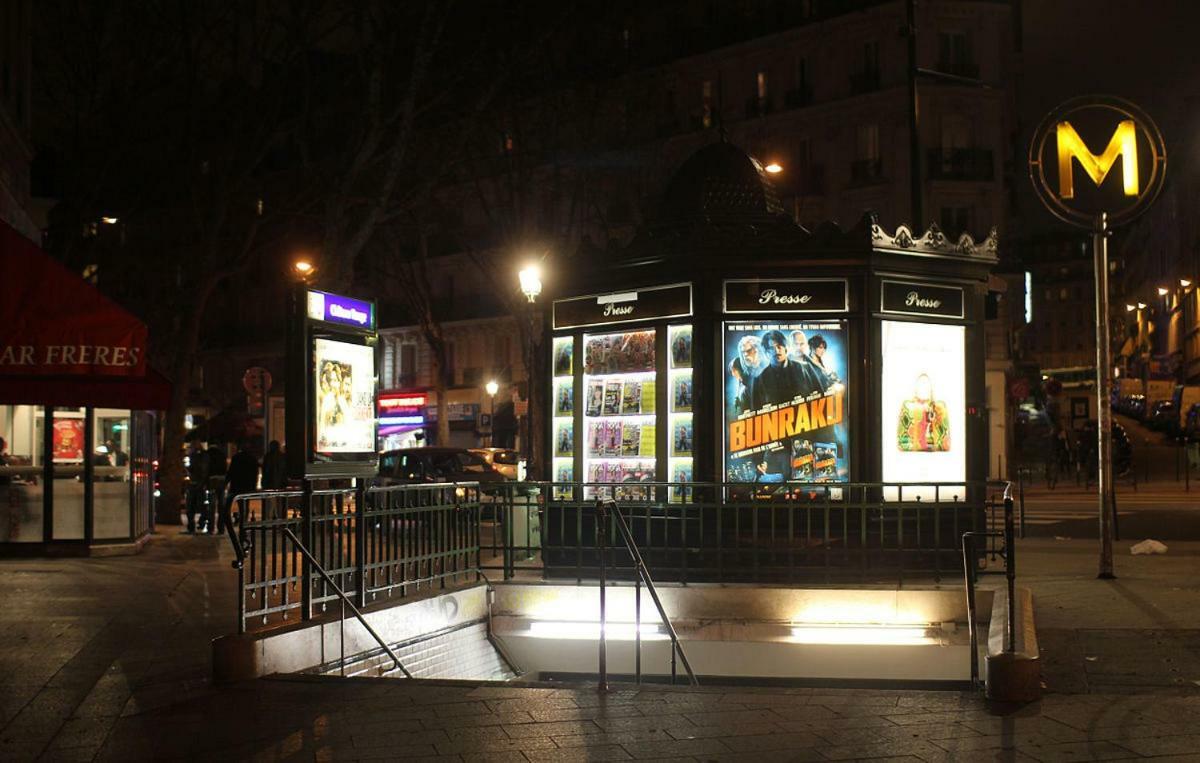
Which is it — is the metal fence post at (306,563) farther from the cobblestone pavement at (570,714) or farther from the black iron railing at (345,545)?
the cobblestone pavement at (570,714)

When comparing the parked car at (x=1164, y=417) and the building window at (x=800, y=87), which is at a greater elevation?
the building window at (x=800, y=87)

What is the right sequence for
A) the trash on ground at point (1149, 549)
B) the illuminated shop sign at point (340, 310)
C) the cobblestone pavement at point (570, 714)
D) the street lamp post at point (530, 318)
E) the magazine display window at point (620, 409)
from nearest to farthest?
the cobblestone pavement at point (570, 714)
the illuminated shop sign at point (340, 310)
the magazine display window at point (620, 409)
the trash on ground at point (1149, 549)
the street lamp post at point (530, 318)

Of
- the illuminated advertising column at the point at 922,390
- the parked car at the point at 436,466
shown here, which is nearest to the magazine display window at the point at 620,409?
the illuminated advertising column at the point at 922,390

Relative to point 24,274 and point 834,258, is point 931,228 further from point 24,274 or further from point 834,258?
point 24,274

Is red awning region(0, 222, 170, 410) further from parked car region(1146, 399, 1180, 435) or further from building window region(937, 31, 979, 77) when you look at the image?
parked car region(1146, 399, 1180, 435)

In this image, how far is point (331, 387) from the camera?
11539 mm

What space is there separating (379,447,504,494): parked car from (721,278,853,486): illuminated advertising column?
15.3m

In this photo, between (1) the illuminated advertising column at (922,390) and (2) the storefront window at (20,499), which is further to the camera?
(2) the storefront window at (20,499)

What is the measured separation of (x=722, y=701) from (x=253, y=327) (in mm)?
75314

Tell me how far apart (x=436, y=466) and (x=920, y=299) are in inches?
664

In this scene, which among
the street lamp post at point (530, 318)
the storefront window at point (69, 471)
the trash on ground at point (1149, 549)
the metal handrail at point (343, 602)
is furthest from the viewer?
the street lamp post at point (530, 318)

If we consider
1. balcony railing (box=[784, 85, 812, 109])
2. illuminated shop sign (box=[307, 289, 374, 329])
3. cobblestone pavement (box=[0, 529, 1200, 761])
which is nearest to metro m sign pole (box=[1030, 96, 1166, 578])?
cobblestone pavement (box=[0, 529, 1200, 761])

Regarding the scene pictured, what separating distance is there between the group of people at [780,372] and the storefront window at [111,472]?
10.3 metres

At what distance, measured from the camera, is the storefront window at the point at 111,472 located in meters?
20.2
